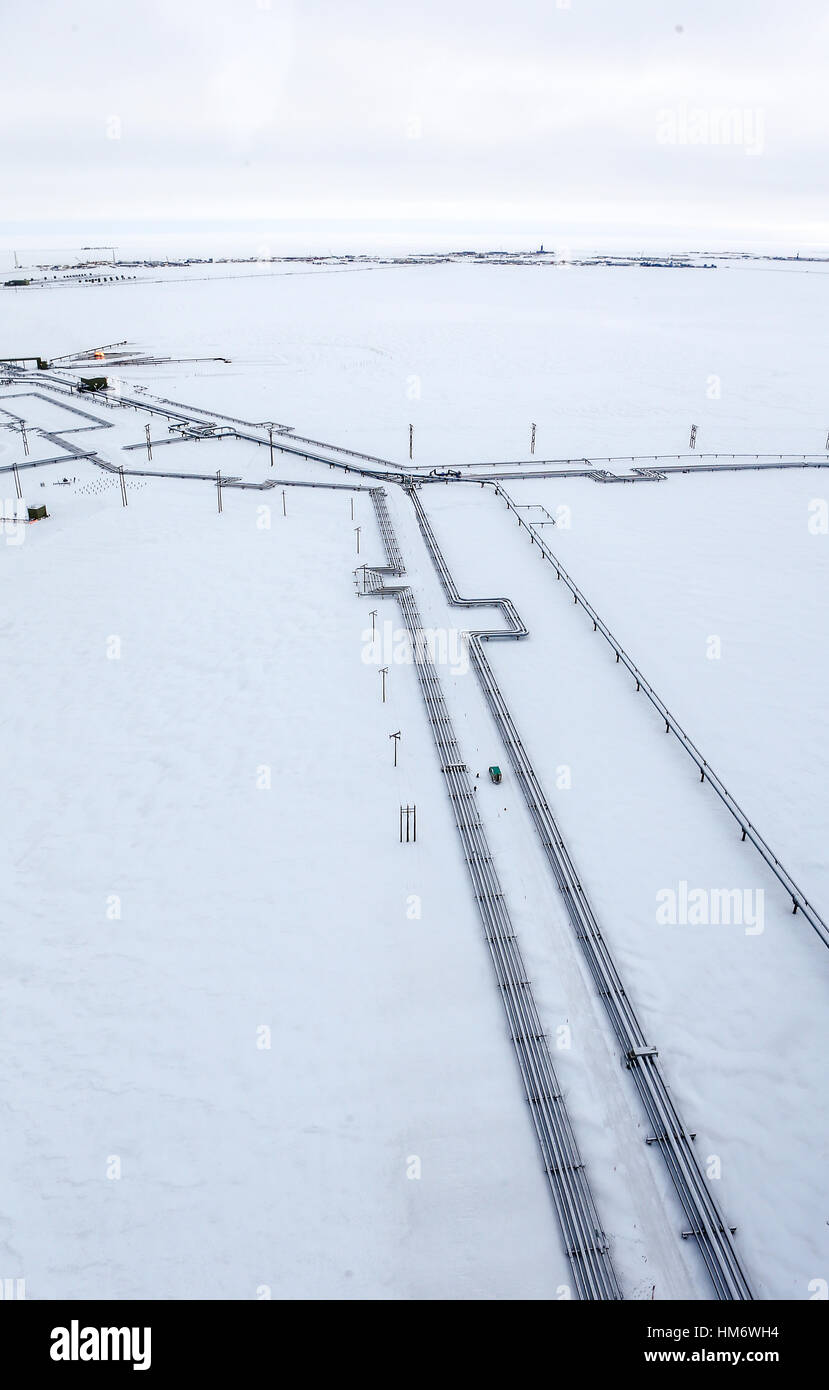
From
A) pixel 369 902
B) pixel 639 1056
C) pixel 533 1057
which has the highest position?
pixel 369 902

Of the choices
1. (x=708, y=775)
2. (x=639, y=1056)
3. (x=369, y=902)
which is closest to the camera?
(x=639, y=1056)

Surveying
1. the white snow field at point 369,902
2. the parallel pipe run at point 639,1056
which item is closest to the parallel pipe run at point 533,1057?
the white snow field at point 369,902

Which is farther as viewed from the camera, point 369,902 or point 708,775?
point 708,775

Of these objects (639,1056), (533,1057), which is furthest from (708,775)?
(533,1057)

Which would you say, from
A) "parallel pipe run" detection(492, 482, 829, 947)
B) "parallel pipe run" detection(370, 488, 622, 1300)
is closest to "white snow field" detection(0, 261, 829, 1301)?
"parallel pipe run" detection(370, 488, 622, 1300)

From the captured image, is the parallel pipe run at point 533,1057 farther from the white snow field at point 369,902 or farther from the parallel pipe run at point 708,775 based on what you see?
the parallel pipe run at point 708,775

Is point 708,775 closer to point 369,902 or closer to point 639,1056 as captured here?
point 639,1056

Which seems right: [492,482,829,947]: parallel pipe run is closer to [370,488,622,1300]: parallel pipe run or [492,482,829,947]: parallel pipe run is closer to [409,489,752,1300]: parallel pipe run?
[409,489,752,1300]: parallel pipe run

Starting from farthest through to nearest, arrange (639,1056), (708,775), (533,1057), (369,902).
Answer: (708,775) → (369,902) → (533,1057) → (639,1056)
